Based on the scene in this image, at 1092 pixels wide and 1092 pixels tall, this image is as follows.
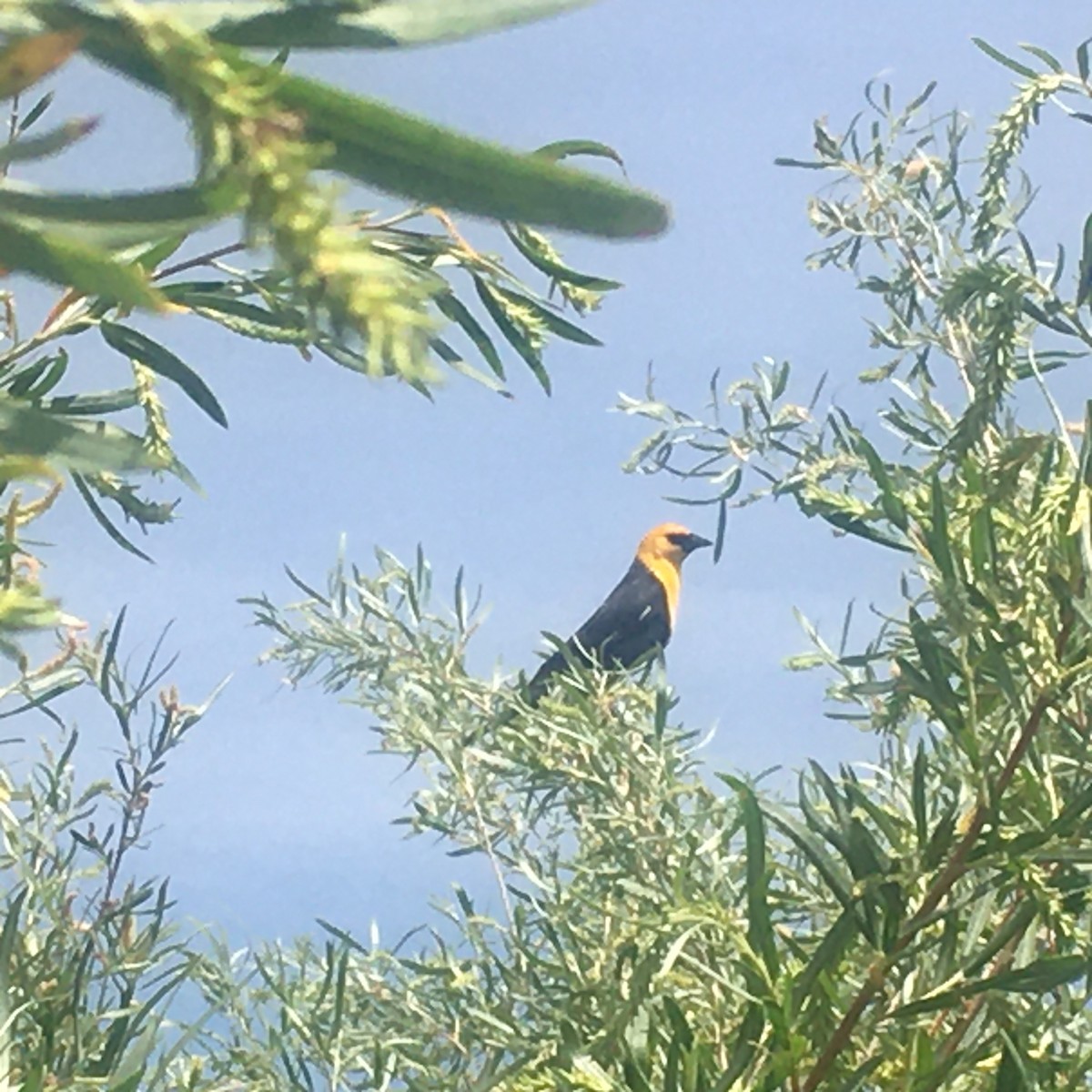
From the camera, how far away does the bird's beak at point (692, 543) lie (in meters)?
1.77

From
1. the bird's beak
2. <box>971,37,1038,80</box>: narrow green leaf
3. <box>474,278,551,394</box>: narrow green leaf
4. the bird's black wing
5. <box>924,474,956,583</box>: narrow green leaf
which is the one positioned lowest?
<box>924,474,956,583</box>: narrow green leaf

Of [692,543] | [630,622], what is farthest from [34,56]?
[692,543]

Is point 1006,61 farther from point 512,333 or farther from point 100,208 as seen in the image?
point 100,208

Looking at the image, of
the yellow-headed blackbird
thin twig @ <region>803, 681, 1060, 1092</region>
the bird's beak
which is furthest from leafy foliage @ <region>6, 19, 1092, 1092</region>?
the bird's beak

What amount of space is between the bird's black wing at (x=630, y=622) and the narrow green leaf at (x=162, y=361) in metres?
0.78

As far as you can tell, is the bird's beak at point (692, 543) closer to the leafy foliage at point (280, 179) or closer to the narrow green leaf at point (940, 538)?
the narrow green leaf at point (940, 538)

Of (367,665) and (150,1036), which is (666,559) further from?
(150,1036)

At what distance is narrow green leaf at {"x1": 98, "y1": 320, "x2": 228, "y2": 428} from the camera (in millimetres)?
305

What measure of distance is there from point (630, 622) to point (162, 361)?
39.0 inches

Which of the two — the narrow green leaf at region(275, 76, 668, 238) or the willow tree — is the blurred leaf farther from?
the willow tree

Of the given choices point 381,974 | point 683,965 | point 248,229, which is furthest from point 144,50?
point 381,974

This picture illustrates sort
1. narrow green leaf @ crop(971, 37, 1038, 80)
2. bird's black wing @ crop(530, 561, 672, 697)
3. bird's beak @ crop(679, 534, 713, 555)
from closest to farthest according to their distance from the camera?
narrow green leaf @ crop(971, 37, 1038, 80) < bird's black wing @ crop(530, 561, 672, 697) < bird's beak @ crop(679, 534, 713, 555)

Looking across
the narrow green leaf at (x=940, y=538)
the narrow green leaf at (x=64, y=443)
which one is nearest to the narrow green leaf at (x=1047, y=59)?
the narrow green leaf at (x=940, y=538)

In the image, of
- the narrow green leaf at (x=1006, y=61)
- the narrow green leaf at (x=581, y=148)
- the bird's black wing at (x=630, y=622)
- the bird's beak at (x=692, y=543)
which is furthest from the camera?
the bird's beak at (x=692, y=543)
